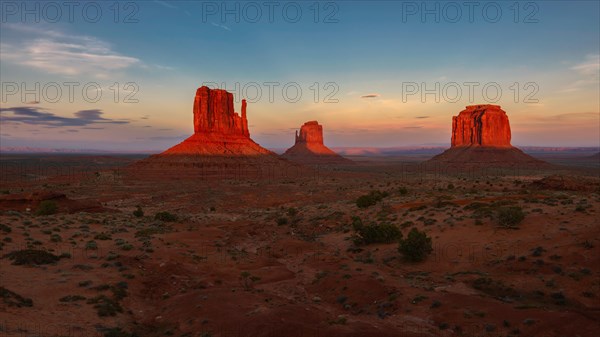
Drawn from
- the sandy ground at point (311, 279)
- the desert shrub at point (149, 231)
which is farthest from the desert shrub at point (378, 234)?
the desert shrub at point (149, 231)

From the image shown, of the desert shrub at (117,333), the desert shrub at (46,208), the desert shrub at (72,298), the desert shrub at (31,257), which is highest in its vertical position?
the desert shrub at (46,208)

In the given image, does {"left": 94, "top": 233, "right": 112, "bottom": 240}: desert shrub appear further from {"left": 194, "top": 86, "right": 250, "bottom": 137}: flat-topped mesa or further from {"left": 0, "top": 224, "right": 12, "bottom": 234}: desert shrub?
{"left": 194, "top": 86, "right": 250, "bottom": 137}: flat-topped mesa

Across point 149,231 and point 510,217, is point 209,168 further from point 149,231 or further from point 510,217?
point 510,217

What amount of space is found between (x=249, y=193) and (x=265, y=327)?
157 feet

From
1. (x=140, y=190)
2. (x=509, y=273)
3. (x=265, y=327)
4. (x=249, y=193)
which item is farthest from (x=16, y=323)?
(x=140, y=190)

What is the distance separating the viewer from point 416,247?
18.5 meters

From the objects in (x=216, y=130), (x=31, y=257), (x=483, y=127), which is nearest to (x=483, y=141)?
(x=483, y=127)

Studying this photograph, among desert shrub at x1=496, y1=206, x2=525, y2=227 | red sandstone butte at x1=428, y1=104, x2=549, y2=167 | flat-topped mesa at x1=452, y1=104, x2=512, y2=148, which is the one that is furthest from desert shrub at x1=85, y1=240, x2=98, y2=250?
flat-topped mesa at x1=452, y1=104, x2=512, y2=148

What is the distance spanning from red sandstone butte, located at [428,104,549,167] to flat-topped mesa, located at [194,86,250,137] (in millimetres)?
83474

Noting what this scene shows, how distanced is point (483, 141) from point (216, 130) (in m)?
107

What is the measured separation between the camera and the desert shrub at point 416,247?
18.5 metres

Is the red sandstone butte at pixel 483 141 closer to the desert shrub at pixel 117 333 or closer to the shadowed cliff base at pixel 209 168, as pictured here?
the shadowed cliff base at pixel 209 168

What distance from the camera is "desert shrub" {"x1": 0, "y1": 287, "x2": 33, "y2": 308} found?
10997 mm

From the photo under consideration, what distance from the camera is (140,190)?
63812 millimetres
